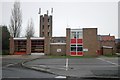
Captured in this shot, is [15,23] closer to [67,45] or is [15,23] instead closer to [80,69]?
[67,45]

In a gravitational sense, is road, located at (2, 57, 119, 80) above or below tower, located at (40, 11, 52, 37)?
below

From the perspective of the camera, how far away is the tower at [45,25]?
9569 centimetres

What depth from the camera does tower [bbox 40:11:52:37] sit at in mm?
95688

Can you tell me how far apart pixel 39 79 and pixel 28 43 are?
5410 cm

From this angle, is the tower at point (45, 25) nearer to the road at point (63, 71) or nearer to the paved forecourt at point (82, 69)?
the paved forecourt at point (82, 69)

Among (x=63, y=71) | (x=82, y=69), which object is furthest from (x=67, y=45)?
(x=63, y=71)

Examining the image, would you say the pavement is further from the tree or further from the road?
the tree

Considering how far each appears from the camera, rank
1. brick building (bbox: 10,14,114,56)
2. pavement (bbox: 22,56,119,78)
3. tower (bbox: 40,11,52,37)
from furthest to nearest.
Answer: tower (bbox: 40,11,52,37) → brick building (bbox: 10,14,114,56) → pavement (bbox: 22,56,119,78)

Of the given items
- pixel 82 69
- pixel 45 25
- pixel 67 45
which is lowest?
pixel 82 69

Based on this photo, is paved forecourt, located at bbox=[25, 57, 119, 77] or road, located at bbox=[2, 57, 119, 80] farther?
paved forecourt, located at bbox=[25, 57, 119, 77]

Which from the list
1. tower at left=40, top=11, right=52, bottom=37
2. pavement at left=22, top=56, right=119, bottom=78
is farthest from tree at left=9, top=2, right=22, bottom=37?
pavement at left=22, top=56, right=119, bottom=78

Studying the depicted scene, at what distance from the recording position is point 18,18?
72312 millimetres

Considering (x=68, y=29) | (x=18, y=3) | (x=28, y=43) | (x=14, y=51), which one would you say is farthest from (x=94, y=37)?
(x=18, y=3)

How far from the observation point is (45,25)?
96.8 m
